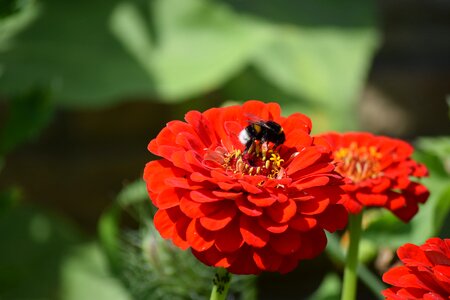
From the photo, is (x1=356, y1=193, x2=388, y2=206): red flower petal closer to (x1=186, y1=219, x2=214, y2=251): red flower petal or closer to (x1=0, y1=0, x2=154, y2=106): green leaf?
(x1=186, y1=219, x2=214, y2=251): red flower petal

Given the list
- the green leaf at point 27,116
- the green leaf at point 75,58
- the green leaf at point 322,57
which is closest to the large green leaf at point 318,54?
the green leaf at point 322,57

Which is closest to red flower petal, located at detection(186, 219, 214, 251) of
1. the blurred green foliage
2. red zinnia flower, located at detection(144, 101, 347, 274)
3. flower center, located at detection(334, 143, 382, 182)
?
red zinnia flower, located at detection(144, 101, 347, 274)

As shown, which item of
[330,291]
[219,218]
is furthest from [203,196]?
[330,291]

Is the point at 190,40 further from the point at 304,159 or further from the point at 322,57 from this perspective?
the point at 304,159

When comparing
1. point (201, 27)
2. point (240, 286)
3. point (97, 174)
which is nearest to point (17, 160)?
point (97, 174)

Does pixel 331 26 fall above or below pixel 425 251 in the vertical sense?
above

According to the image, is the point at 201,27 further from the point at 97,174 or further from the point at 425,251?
the point at 425,251
